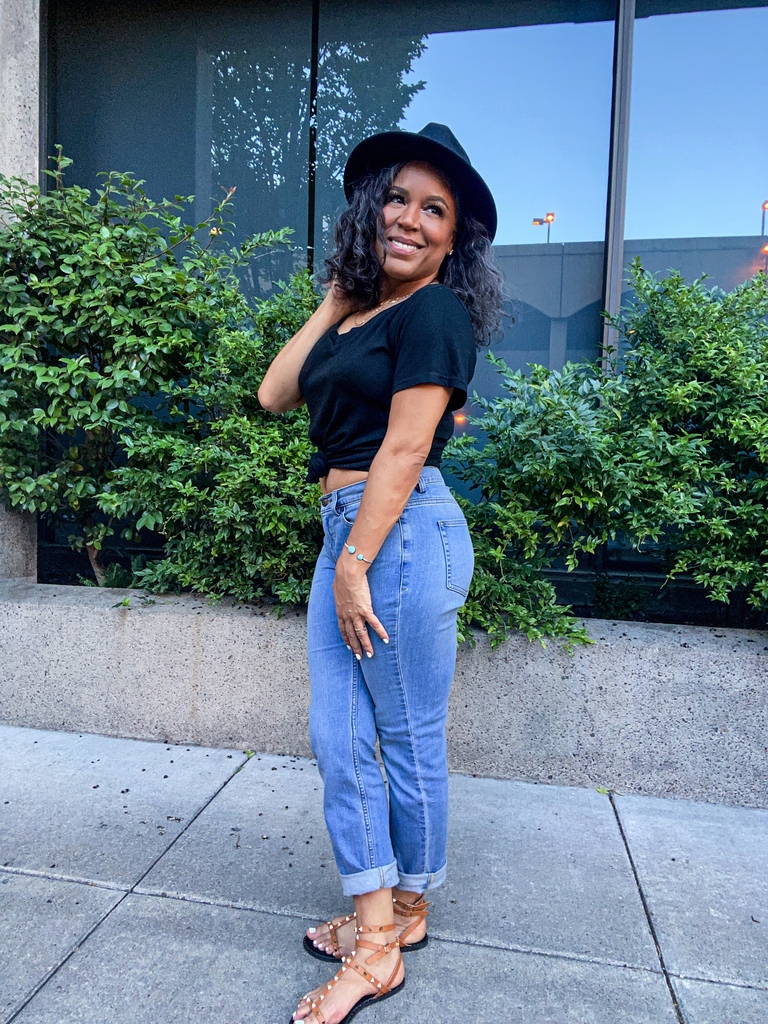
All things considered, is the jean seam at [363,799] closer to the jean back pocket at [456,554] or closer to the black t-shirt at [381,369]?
the jean back pocket at [456,554]

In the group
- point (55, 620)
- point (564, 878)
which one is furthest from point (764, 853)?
point (55, 620)

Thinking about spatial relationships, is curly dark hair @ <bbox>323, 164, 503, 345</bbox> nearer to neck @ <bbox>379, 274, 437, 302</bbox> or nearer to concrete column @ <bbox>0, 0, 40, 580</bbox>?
neck @ <bbox>379, 274, 437, 302</bbox>

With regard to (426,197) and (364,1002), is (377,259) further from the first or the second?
(364,1002)

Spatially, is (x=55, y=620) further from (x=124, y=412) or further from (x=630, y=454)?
(x=630, y=454)

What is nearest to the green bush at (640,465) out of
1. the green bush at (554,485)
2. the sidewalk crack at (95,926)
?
the green bush at (554,485)

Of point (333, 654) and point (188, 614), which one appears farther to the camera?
point (188, 614)

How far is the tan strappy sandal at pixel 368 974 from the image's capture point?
5.92 ft

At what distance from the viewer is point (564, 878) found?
94.9 inches

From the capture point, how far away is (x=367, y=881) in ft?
6.10

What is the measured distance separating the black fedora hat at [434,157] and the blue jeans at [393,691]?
0.70 m

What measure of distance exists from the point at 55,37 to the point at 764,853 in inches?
227

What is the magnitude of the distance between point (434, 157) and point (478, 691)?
6.55ft

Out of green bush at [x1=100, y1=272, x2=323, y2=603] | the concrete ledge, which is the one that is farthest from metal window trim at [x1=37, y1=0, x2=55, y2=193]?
the concrete ledge

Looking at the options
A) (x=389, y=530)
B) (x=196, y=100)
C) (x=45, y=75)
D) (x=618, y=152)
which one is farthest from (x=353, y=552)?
(x=45, y=75)
